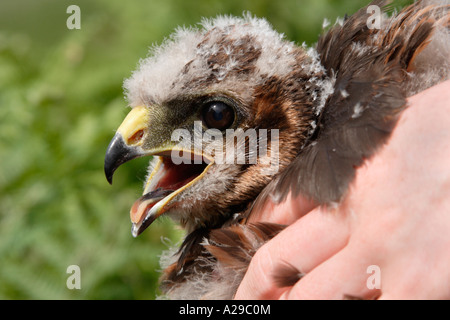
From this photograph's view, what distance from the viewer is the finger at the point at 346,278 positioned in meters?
1.36

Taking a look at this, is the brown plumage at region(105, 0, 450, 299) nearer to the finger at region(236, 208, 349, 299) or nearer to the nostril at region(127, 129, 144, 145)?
the nostril at region(127, 129, 144, 145)

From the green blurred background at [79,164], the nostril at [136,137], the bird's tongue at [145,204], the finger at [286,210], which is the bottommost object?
the finger at [286,210]

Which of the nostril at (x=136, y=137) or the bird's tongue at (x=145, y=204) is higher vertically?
the nostril at (x=136, y=137)

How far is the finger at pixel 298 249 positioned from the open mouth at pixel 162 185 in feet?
1.43

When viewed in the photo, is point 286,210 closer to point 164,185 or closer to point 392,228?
point 392,228

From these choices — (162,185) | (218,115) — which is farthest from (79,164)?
(218,115)

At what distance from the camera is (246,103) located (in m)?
1.78

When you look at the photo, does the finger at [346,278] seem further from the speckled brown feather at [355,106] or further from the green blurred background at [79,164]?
the green blurred background at [79,164]

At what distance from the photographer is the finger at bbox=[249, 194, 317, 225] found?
5.05 feet

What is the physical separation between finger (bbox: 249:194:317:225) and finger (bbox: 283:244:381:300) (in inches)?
7.8

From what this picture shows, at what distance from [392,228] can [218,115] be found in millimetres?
772

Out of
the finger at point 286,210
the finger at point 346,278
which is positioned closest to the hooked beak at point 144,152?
the finger at point 286,210

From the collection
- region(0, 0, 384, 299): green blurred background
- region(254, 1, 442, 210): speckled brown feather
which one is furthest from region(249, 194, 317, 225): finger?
region(0, 0, 384, 299): green blurred background

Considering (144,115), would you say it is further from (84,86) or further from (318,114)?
(84,86)
